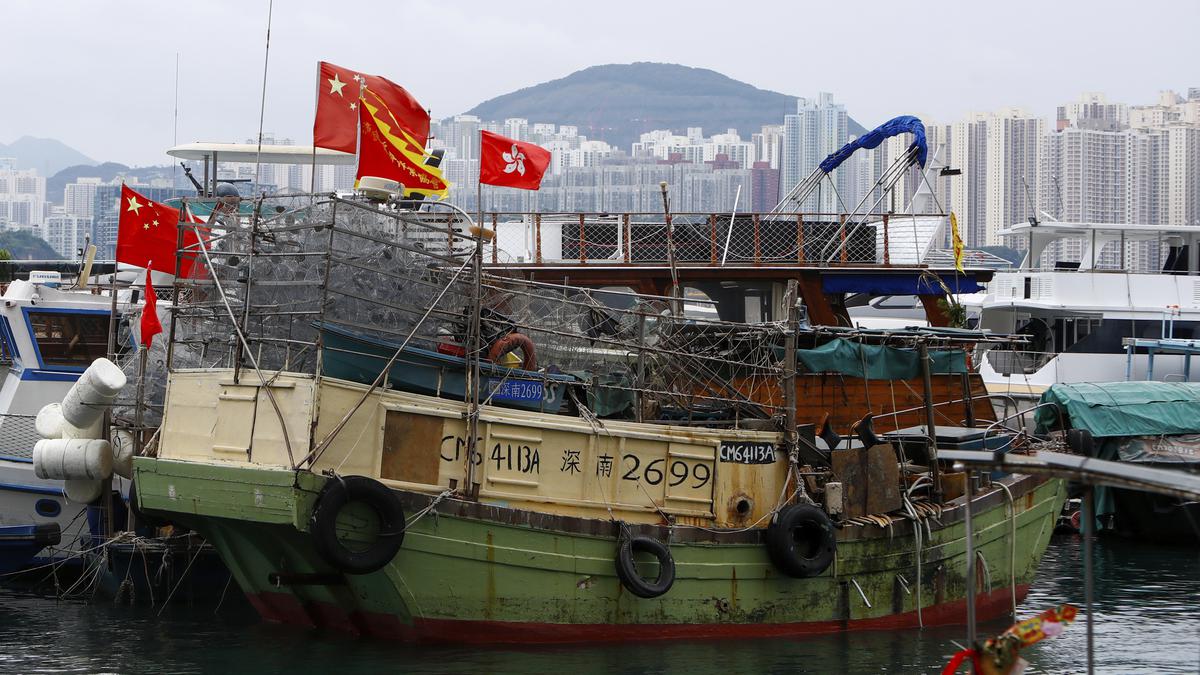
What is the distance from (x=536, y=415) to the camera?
13.7m

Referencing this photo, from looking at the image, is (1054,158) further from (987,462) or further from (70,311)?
(987,462)

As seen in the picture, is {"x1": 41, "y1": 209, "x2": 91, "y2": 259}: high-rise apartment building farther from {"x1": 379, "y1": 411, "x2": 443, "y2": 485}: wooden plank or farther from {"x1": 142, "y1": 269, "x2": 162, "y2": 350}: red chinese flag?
{"x1": 379, "y1": 411, "x2": 443, "y2": 485}: wooden plank

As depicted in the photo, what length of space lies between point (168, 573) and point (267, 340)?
496cm

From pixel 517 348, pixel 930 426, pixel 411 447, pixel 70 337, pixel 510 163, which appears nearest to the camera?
pixel 411 447

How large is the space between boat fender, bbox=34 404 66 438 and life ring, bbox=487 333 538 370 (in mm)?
5906

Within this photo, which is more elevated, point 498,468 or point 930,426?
point 930,426

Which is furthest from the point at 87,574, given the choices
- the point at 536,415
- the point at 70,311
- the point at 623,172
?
the point at 623,172

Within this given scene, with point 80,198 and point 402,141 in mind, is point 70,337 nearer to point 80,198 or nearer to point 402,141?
point 402,141

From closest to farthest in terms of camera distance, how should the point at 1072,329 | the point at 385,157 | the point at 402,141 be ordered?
the point at 385,157
the point at 402,141
the point at 1072,329

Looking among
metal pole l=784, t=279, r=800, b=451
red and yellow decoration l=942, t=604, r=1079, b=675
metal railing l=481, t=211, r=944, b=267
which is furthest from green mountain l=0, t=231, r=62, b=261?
red and yellow decoration l=942, t=604, r=1079, b=675

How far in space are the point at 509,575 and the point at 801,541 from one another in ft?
10.4

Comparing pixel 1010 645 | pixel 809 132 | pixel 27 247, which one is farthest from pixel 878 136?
pixel 809 132

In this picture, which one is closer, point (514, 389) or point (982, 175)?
point (514, 389)

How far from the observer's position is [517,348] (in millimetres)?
13906
